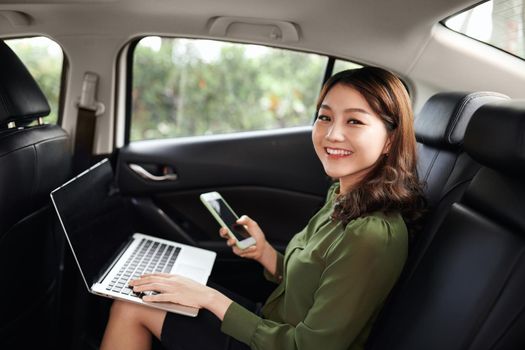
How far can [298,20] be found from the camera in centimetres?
199

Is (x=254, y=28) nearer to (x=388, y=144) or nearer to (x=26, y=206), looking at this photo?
(x=388, y=144)

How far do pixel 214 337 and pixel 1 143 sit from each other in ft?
2.77

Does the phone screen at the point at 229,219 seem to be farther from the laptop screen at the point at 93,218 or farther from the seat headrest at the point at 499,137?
the seat headrest at the point at 499,137

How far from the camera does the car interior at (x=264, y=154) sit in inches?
45.8

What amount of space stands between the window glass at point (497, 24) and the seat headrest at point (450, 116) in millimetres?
459

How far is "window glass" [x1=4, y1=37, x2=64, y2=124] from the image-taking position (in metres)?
2.12

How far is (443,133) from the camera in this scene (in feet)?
4.89

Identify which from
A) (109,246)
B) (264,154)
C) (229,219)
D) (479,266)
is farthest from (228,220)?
(479,266)

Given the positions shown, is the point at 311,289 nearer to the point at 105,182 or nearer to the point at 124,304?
the point at 124,304

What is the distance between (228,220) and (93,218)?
18.3 inches

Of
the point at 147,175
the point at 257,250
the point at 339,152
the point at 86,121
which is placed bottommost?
the point at 147,175

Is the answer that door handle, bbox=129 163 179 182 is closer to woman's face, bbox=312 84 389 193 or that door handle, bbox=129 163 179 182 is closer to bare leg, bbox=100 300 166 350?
bare leg, bbox=100 300 166 350

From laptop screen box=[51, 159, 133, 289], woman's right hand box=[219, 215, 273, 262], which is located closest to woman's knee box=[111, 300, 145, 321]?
laptop screen box=[51, 159, 133, 289]

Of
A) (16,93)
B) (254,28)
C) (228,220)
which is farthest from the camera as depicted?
(254,28)
